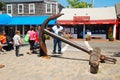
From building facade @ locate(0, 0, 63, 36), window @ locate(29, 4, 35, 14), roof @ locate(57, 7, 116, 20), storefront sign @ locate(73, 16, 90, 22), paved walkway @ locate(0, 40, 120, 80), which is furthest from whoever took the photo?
window @ locate(29, 4, 35, 14)

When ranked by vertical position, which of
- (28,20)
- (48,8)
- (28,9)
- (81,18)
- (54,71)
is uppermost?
(48,8)

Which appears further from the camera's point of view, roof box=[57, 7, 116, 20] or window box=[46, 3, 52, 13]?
window box=[46, 3, 52, 13]

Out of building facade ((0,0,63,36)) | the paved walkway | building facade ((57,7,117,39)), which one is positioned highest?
building facade ((0,0,63,36))

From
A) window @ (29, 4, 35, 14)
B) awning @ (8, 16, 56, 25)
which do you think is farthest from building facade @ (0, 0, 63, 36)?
awning @ (8, 16, 56, 25)

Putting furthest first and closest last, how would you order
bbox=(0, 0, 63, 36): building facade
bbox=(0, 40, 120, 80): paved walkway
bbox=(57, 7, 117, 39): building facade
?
bbox=(0, 0, 63, 36): building facade < bbox=(57, 7, 117, 39): building facade < bbox=(0, 40, 120, 80): paved walkway

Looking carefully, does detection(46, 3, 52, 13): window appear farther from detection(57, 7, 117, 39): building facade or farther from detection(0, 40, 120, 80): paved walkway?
detection(0, 40, 120, 80): paved walkway

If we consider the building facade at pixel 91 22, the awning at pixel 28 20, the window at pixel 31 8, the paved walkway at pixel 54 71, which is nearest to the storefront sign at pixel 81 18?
the building facade at pixel 91 22

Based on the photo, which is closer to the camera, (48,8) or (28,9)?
(48,8)

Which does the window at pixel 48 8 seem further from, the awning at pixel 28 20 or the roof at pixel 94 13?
the roof at pixel 94 13

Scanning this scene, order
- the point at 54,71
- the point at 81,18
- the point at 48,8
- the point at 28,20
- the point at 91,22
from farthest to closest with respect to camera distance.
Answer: the point at 48,8, the point at 28,20, the point at 81,18, the point at 91,22, the point at 54,71

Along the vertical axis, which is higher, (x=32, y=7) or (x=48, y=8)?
(x=32, y=7)

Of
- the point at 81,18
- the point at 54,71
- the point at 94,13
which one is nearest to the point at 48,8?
the point at 81,18

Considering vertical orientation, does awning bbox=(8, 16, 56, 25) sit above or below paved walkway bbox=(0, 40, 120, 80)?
above

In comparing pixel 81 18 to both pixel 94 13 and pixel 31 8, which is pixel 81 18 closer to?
pixel 94 13
